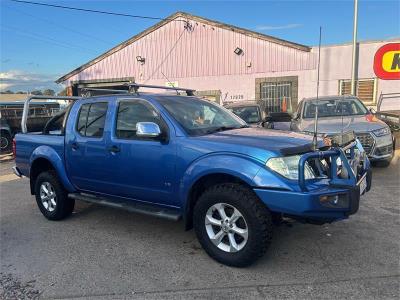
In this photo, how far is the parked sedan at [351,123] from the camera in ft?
25.5

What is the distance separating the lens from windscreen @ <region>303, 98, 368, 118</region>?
29.8 ft

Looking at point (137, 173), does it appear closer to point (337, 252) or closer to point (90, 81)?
point (337, 252)

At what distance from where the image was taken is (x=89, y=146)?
5.08 meters

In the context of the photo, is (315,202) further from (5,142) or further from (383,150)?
(5,142)

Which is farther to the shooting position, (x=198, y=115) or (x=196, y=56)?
(x=196, y=56)

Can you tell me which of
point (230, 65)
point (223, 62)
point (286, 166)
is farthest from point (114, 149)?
point (223, 62)

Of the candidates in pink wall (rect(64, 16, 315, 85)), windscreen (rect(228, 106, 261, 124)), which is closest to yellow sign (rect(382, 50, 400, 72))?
pink wall (rect(64, 16, 315, 85))

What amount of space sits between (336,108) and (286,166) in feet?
20.3

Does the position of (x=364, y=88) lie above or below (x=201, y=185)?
above

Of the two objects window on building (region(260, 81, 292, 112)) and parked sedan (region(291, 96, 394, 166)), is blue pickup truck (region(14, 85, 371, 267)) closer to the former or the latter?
parked sedan (region(291, 96, 394, 166))

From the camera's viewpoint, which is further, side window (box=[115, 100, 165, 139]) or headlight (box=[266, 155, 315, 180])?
side window (box=[115, 100, 165, 139])

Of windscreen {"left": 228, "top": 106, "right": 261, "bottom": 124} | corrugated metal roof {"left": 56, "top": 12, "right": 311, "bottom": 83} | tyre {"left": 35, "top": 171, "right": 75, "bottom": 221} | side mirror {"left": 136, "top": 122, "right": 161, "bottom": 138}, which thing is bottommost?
tyre {"left": 35, "top": 171, "right": 75, "bottom": 221}

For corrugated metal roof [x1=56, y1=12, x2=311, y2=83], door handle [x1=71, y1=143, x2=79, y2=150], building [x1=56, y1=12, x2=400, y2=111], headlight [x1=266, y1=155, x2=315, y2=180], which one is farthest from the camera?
corrugated metal roof [x1=56, y1=12, x2=311, y2=83]

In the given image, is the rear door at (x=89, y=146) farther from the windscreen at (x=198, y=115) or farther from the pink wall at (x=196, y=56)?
the pink wall at (x=196, y=56)
